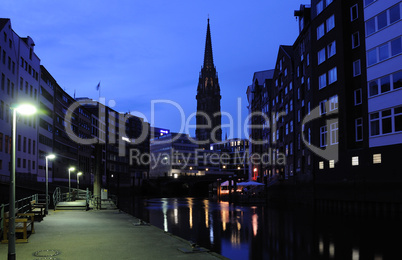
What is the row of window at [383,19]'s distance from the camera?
42625 millimetres

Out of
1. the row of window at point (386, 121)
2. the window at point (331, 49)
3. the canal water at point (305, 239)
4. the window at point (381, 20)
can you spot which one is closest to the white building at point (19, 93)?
the canal water at point (305, 239)

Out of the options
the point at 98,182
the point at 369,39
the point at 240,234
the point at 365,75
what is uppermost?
the point at 369,39

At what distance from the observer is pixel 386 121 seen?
144 ft

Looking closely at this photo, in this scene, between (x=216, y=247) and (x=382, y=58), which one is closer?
(x=216, y=247)

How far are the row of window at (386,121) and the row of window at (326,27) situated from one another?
14979mm

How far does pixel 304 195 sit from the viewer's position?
6288 cm

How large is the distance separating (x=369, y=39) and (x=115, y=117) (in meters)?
154

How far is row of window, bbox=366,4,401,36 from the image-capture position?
140ft

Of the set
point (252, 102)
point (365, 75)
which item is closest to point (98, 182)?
point (365, 75)

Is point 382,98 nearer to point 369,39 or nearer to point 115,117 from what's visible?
point 369,39

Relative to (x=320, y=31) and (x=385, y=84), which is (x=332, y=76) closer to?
(x=320, y=31)

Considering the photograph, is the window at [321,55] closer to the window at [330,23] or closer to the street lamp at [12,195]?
the window at [330,23]

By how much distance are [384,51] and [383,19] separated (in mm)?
3502

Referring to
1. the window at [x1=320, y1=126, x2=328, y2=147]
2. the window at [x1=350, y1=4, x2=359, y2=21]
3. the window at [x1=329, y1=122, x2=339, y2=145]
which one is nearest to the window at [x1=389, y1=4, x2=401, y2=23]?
the window at [x1=350, y1=4, x2=359, y2=21]
